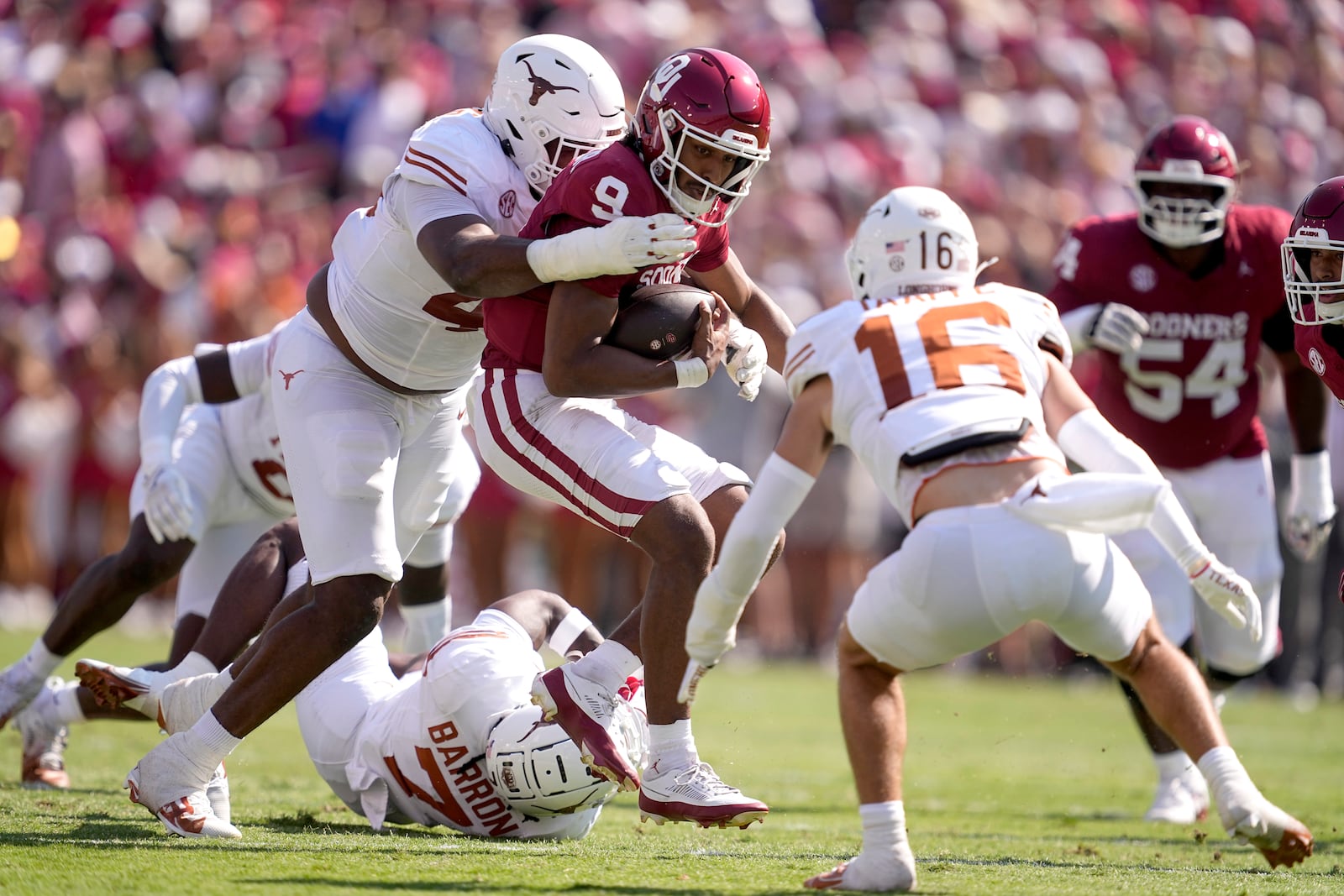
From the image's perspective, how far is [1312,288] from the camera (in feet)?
16.3

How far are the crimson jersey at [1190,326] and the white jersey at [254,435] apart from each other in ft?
9.80

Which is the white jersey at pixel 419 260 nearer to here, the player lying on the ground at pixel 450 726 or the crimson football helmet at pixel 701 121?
the crimson football helmet at pixel 701 121

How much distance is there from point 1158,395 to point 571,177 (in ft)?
9.85

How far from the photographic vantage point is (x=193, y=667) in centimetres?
498

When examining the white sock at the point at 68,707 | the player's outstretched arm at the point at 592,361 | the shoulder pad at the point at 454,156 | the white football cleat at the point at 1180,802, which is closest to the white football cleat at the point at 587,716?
the player's outstretched arm at the point at 592,361

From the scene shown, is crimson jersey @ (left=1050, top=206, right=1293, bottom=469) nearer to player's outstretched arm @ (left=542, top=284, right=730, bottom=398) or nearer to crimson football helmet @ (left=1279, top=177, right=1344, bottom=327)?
crimson football helmet @ (left=1279, top=177, right=1344, bottom=327)

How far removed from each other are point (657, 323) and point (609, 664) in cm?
91

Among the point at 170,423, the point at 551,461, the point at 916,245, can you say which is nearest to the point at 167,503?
the point at 170,423

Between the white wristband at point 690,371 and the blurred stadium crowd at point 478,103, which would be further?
the blurred stadium crowd at point 478,103

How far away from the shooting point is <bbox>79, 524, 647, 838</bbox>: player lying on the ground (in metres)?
4.28

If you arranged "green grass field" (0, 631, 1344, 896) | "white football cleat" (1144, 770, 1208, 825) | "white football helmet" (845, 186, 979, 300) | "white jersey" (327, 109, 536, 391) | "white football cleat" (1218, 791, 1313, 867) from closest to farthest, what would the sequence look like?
"white football cleat" (1218, 791, 1313, 867)
"green grass field" (0, 631, 1344, 896)
"white football helmet" (845, 186, 979, 300)
"white jersey" (327, 109, 536, 391)
"white football cleat" (1144, 770, 1208, 825)

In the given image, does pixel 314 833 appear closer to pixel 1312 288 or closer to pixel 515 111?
pixel 515 111

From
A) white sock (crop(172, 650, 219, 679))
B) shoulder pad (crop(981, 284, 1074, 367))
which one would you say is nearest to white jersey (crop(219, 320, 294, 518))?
white sock (crop(172, 650, 219, 679))

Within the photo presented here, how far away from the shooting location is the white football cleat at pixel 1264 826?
340 centimetres
